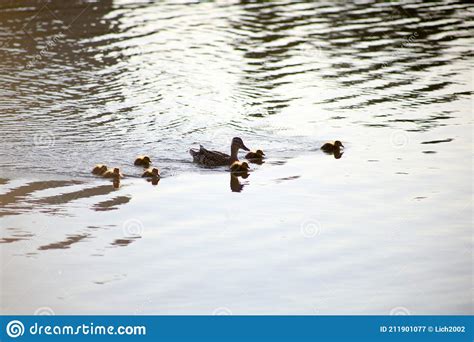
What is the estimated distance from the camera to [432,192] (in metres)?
13.4

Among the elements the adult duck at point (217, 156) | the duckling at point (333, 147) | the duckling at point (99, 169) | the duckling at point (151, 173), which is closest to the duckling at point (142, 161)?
the duckling at point (151, 173)

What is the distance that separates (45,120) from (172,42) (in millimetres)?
7113

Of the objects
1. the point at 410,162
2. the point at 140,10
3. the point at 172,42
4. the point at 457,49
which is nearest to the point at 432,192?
the point at 410,162

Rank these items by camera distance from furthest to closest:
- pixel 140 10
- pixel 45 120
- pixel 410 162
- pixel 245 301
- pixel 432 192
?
1. pixel 140 10
2. pixel 45 120
3. pixel 410 162
4. pixel 432 192
5. pixel 245 301

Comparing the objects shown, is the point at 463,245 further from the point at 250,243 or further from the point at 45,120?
the point at 45,120

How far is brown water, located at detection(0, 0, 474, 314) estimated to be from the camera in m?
10.5

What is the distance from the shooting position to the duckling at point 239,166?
48.9ft

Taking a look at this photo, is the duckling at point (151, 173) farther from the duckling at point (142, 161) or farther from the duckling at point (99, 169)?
the duckling at point (99, 169)

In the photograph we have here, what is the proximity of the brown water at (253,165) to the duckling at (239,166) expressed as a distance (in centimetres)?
16

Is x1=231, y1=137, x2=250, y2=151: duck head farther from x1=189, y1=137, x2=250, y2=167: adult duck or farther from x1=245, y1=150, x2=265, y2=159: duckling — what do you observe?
x1=245, y1=150, x2=265, y2=159: duckling

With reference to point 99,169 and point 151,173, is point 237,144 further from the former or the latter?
point 99,169

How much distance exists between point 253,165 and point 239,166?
379mm

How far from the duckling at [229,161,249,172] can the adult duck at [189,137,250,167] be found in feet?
0.64

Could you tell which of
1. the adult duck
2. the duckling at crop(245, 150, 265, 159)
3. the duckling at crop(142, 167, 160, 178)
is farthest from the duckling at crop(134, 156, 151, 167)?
the duckling at crop(245, 150, 265, 159)
